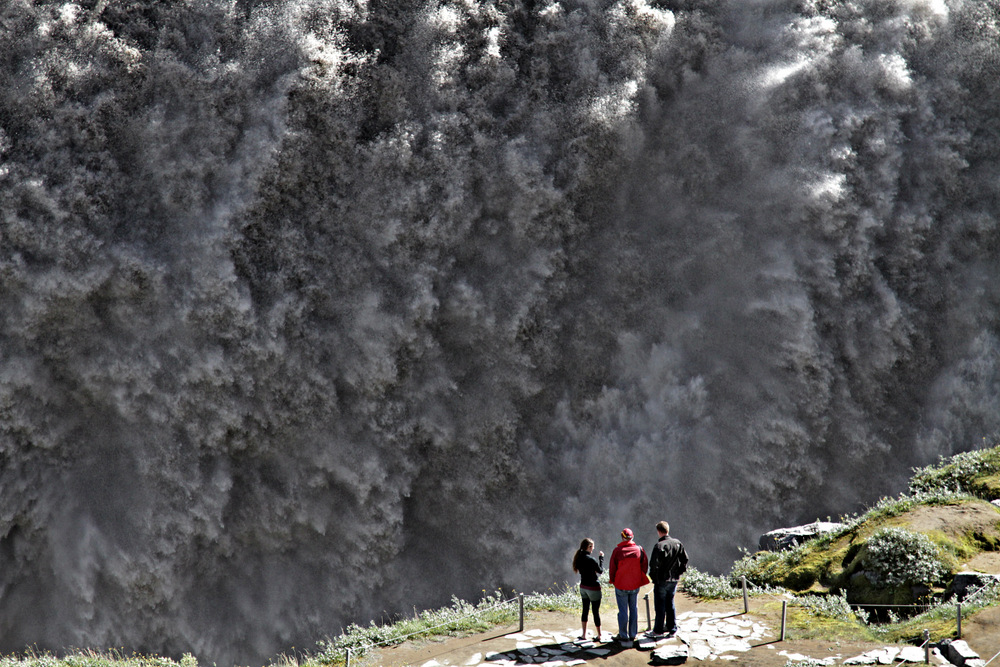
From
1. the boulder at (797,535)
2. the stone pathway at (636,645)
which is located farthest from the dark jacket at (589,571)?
the boulder at (797,535)

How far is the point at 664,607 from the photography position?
12609 millimetres

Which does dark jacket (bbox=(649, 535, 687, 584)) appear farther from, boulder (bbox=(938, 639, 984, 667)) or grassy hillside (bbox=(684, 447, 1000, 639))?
boulder (bbox=(938, 639, 984, 667))

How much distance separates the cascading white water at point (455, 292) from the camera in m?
25.2

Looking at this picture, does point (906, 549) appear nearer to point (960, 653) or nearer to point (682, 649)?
point (960, 653)

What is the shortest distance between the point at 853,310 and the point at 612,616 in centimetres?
1595

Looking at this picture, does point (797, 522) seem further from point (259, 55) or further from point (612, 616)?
point (259, 55)

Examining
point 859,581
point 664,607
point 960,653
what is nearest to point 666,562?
point 664,607

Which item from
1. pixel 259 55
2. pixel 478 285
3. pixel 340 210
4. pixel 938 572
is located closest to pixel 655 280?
pixel 478 285

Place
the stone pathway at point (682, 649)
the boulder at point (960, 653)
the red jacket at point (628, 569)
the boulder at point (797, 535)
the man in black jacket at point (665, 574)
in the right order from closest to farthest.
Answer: the boulder at point (960, 653) < the stone pathway at point (682, 649) < the red jacket at point (628, 569) < the man in black jacket at point (665, 574) < the boulder at point (797, 535)

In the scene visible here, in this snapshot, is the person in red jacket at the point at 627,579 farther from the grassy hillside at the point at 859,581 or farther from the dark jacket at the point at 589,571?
the grassy hillside at the point at 859,581

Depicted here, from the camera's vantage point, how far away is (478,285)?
26.9m

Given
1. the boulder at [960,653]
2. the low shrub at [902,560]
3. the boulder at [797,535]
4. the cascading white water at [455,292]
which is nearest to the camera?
the boulder at [960,653]

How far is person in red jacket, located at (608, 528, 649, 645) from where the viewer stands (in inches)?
481

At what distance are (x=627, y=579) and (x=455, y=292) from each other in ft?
50.1
